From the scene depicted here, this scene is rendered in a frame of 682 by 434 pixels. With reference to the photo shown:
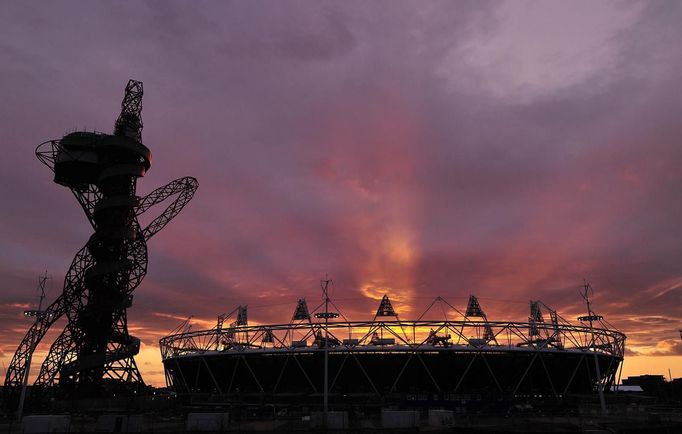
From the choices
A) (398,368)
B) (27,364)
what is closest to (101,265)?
(27,364)

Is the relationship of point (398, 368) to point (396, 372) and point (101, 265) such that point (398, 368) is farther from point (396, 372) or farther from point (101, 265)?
point (101, 265)

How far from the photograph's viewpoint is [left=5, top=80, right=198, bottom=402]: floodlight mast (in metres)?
56.9

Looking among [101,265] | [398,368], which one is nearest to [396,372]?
[398,368]

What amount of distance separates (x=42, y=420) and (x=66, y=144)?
39581 mm

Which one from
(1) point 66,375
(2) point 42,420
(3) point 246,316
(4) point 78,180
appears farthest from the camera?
(3) point 246,316

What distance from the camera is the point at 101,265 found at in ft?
189

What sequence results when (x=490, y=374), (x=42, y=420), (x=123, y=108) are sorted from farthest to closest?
(x=490, y=374)
(x=123, y=108)
(x=42, y=420)

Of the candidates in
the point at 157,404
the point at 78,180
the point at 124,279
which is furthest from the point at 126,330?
the point at 78,180

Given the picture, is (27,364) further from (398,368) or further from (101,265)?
(398,368)

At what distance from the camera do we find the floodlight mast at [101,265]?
56.9 metres

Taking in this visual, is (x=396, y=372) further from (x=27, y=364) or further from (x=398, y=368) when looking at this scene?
(x=27, y=364)

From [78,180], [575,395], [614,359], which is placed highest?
[78,180]

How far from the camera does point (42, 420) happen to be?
37125mm

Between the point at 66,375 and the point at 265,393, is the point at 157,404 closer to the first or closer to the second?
the point at 66,375
